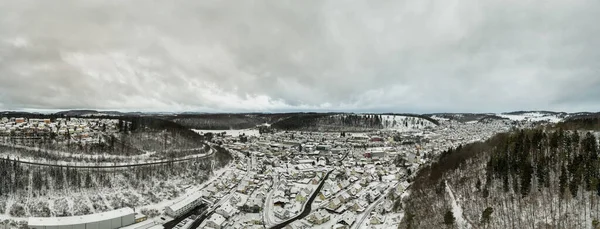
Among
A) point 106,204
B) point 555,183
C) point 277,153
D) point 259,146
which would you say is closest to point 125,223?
point 106,204

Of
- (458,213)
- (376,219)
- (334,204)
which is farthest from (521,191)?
(334,204)

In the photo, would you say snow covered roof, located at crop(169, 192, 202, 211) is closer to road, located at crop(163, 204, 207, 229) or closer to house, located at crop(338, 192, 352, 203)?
road, located at crop(163, 204, 207, 229)

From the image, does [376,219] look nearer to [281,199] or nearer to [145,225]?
[281,199]

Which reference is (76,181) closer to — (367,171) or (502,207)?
(367,171)

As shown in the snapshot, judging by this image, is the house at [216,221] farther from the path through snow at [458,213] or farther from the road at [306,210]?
the path through snow at [458,213]

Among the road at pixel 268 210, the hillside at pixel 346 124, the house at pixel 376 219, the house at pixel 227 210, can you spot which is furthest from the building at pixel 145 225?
the hillside at pixel 346 124
